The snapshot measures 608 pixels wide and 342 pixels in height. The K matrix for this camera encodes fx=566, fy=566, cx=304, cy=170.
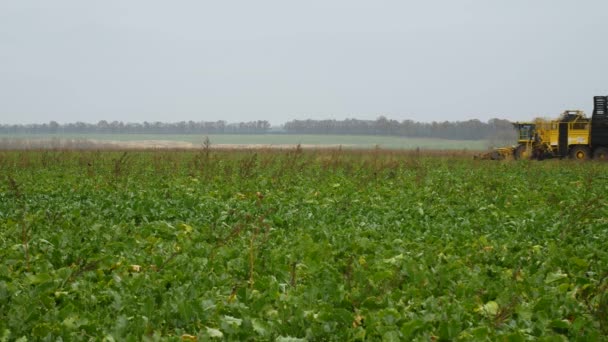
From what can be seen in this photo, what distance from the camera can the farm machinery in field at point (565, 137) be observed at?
2892 centimetres

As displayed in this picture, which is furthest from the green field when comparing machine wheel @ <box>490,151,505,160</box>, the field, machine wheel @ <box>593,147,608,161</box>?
the field

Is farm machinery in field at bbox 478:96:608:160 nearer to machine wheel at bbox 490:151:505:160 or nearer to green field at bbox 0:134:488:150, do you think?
machine wheel at bbox 490:151:505:160

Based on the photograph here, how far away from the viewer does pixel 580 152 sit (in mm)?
29609

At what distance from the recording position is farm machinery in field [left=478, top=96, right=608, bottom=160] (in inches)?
1139

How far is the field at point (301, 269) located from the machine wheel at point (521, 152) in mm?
21288

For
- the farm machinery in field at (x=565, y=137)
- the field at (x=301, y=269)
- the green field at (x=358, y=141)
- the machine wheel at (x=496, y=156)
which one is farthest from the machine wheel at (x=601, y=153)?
the green field at (x=358, y=141)

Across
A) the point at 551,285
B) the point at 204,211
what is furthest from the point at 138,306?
the point at 204,211

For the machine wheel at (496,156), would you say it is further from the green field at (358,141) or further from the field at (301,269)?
the green field at (358,141)

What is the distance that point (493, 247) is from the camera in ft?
21.0

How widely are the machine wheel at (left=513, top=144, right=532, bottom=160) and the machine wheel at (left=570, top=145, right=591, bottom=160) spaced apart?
2.13m

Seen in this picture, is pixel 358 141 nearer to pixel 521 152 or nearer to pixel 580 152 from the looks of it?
pixel 521 152

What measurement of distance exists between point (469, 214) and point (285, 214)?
3042mm

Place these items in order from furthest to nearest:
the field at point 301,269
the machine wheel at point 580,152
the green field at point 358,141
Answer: the green field at point 358,141 → the machine wheel at point 580,152 → the field at point 301,269

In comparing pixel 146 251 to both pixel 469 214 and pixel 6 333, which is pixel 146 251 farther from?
pixel 469 214
